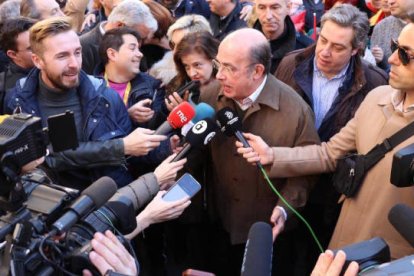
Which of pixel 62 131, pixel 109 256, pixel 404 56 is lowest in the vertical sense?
pixel 109 256

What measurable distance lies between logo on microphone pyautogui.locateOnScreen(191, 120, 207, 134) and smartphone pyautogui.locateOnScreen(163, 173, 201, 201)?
315 millimetres

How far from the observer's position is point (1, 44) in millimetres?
3740

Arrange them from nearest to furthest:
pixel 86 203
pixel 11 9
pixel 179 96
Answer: pixel 86 203 < pixel 179 96 < pixel 11 9

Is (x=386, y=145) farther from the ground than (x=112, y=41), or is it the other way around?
(x=386, y=145)

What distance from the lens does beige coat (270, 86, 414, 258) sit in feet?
8.06

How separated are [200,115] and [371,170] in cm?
97

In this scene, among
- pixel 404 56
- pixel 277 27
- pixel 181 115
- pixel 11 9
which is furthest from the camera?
pixel 11 9

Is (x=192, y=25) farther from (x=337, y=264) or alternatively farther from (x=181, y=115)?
(x=337, y=264)

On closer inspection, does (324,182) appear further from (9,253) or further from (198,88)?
(9,253)

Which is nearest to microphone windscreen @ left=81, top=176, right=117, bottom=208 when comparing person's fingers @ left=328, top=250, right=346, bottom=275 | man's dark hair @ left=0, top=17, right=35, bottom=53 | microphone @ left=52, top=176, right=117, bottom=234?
microphone @ left=52, top=176, right=117, bottom=234

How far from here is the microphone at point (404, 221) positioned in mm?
1572

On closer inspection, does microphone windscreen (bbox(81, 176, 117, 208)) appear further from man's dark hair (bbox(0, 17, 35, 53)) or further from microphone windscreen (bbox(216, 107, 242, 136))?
man's dark hair (bbox(0, 17, 35, 53))

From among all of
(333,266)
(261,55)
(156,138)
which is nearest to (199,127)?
(156,138)

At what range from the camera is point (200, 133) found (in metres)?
2.85
